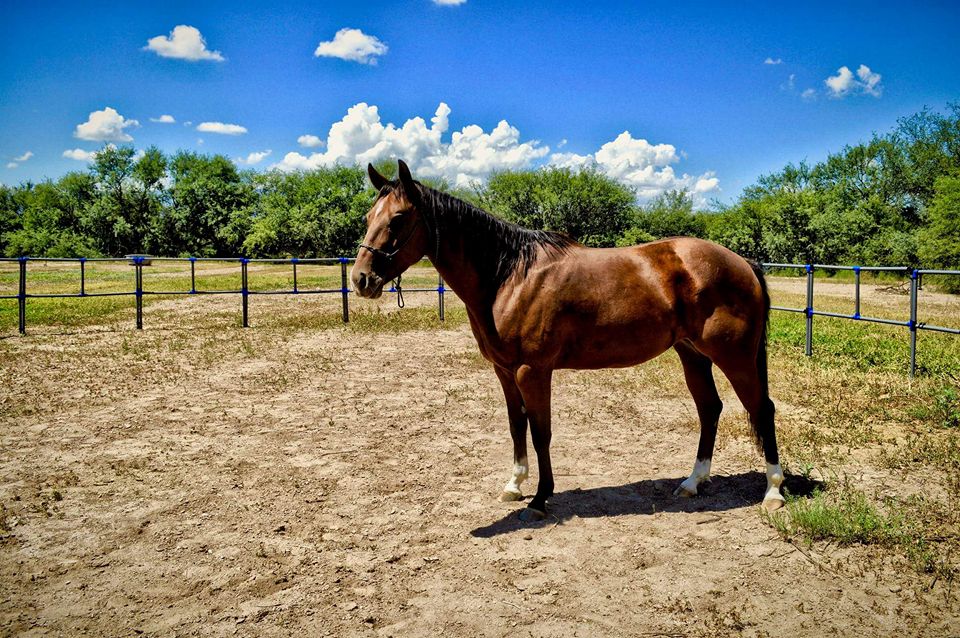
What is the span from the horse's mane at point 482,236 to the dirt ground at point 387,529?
1631 millimetres

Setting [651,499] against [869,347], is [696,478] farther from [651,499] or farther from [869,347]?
[869,347]

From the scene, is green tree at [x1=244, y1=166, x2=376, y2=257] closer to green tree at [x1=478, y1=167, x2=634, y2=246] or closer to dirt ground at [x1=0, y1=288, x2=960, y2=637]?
green tree at [x1=478, y1=167, x2=634, y2=246]

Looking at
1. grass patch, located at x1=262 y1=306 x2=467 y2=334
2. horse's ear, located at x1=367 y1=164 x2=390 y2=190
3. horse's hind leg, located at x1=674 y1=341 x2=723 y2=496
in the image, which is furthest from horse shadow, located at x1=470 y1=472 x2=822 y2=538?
grass patch, located at x1=262 y1=306 x2=467 y2=334

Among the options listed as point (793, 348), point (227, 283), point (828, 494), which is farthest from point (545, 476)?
point (227, 283)

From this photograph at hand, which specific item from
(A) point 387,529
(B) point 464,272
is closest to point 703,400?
(B) point 464,272

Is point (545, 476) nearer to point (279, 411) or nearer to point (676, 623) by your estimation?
point (676, 623)

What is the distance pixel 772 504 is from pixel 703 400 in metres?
0.82

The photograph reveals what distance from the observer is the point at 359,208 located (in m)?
46.8

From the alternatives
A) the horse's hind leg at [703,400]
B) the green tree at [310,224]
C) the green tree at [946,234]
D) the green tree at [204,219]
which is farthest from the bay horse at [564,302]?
the green tree at [204,219]

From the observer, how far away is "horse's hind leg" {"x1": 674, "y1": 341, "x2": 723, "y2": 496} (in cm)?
405

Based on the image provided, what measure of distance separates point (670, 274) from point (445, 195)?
1.61 metres

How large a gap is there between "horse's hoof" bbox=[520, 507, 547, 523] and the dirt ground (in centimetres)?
7

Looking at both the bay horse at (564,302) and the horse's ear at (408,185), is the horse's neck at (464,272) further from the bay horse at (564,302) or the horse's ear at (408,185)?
the horse's ear at (408,185)

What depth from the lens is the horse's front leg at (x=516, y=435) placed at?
152 inches
